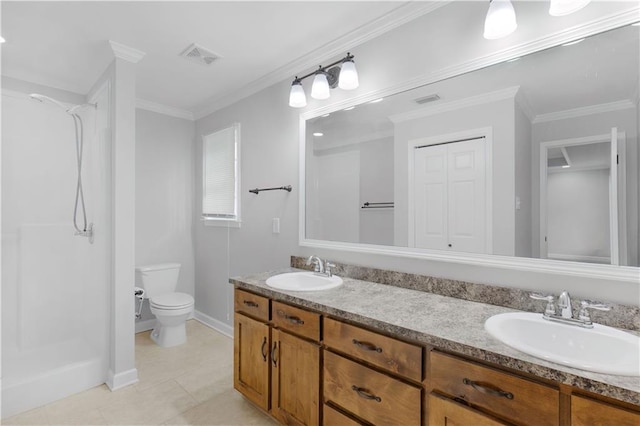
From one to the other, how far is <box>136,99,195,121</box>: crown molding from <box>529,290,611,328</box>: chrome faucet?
365 centimetres

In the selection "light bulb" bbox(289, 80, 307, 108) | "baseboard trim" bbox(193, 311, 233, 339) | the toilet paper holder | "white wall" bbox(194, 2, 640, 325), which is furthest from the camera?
"baseboard trim" bbox(193, 311, 233, 339)

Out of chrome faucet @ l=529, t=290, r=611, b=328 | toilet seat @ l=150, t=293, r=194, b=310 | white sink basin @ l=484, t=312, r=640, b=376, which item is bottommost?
toilet seat @ l=150, t=293, r=194, b=310

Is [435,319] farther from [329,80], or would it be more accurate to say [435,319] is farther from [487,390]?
[329,80]

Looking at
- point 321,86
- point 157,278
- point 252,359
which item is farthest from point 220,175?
point 252,359

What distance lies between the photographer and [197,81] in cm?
278

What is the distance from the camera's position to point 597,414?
32.2 inches

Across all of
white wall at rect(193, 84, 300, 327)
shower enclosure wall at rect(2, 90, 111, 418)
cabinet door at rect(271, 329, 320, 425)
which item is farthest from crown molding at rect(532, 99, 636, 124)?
shower enclosure wall at rect(2, 90, 111, 418)

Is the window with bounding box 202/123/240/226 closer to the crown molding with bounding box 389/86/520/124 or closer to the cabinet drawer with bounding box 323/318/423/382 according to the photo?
the crown molding with bounding box 389/86/520/124

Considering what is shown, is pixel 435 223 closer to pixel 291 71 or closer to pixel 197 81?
pixel 291 71

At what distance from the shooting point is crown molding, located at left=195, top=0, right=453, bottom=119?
172 centimetres

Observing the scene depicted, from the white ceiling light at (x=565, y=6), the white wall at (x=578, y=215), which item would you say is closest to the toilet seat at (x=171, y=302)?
the white wall at (x=578, y=215)

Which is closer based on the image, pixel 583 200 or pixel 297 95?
pixel 583 200

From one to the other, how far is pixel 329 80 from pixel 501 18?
3.59 ft

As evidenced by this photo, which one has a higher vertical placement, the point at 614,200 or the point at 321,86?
the point at 321,86
